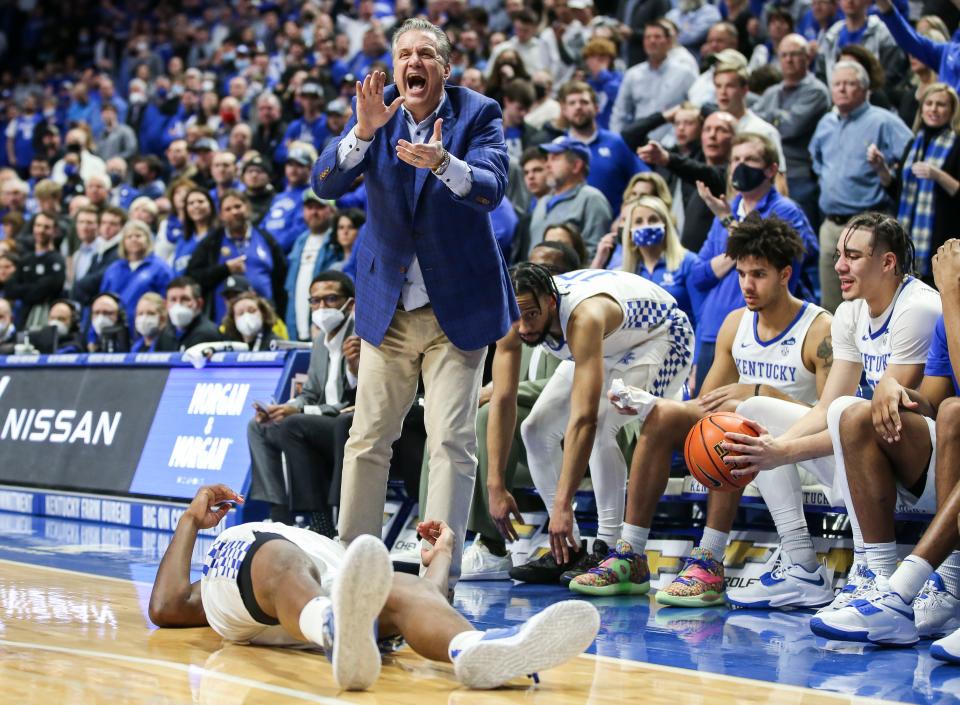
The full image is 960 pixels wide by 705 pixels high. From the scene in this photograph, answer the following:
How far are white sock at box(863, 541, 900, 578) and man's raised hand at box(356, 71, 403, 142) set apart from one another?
247 centimetres

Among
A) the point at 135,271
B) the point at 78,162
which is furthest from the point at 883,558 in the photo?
the point at 78,162

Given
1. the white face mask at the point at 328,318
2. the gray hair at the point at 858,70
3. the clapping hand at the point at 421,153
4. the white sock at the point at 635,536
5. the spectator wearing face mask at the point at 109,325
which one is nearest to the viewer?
the clapping hand at the point at 421,153

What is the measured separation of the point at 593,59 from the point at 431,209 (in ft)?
22.6

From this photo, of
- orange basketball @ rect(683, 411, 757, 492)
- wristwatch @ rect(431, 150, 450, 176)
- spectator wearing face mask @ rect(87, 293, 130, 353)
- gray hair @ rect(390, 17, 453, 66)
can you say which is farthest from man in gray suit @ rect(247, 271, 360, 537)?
spectator wearing face mask @ rect(87, 293, 130, 353)

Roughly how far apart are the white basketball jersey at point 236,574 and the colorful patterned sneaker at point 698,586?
196 centimetres

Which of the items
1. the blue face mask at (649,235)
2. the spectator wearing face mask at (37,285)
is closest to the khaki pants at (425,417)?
the blue face mask at (649,235)

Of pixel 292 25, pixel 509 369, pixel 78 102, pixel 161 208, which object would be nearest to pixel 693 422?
pixel 509 369

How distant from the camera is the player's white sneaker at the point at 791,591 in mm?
5539

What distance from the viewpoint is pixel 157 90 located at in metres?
18.5

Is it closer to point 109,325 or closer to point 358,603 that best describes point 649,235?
point 358,603

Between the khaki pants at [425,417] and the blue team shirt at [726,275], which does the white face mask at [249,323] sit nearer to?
the blue team shirt at [726,275]

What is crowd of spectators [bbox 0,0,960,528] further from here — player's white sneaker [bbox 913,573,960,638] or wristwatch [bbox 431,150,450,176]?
player's white sneaker [bbox 913,573,960,638]

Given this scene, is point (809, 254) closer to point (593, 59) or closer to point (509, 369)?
point (509, 369)

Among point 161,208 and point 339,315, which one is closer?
point 339,315
